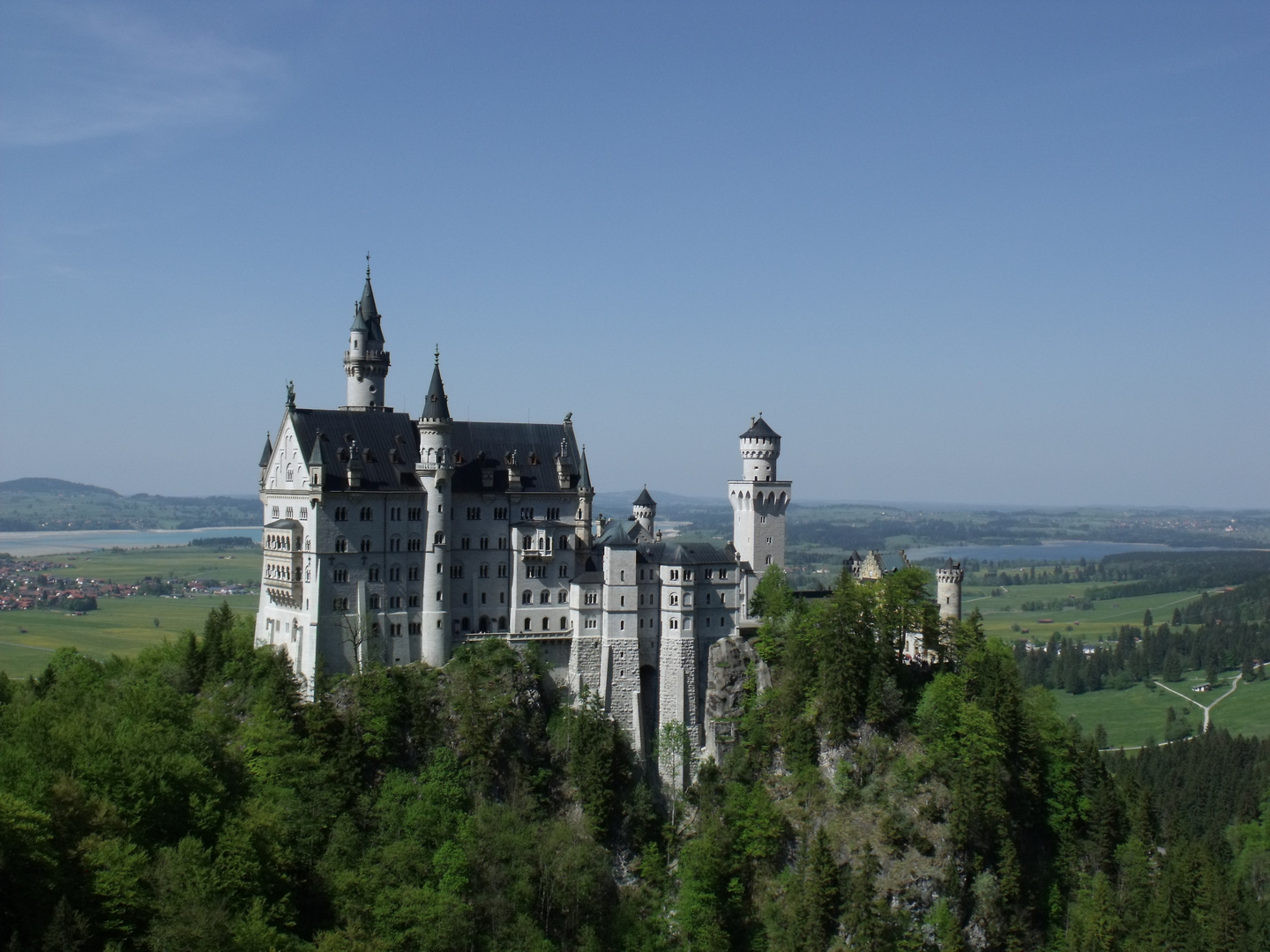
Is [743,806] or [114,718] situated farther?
[743,806]

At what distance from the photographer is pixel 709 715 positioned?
8400 cm

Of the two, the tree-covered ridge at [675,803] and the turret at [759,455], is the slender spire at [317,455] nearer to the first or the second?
the tree-covered ridge at [675,803]

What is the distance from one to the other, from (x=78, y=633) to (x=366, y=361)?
102253mm

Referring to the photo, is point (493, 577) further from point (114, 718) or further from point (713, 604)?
point (114, 718)

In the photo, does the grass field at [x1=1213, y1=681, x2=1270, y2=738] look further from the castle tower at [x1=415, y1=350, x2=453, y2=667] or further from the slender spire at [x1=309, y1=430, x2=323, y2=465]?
the slender spire at [x1=309, y1=430, x2=323, y2=465]

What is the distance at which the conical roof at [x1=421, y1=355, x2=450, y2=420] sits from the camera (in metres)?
81.1

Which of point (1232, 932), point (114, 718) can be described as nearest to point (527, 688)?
point (114, 718)

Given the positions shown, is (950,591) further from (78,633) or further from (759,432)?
(78,633)

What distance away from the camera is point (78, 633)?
16725 cm

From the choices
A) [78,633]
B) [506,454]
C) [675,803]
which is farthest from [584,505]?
[78,633]

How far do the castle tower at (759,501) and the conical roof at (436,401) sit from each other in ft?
74.2

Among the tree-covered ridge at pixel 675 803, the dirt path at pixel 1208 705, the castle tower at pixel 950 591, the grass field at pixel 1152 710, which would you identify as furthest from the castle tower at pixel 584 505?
the dirt path at pixel 1208 705

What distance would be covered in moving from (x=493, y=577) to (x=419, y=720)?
38.4 ft

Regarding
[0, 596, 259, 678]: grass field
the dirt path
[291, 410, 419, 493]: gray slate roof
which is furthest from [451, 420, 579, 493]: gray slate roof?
the dirt path
